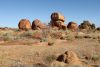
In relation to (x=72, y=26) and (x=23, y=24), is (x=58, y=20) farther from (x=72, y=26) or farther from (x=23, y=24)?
(x=23, y=24)

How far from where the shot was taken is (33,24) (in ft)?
162

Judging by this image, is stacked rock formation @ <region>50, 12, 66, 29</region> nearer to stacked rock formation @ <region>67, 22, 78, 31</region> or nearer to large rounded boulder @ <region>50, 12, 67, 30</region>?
large rounded boulder @ <region>50, 12, 67, 30</region>

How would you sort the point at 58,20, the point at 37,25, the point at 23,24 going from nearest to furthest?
1. the point at 23,24
2. the point at 37,25
3. the point at 58,20

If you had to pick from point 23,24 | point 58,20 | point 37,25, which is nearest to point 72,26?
point 58,20

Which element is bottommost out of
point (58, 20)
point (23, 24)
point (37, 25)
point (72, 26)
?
point (72, 26)

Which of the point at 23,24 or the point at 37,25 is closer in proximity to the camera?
the point at 23,24

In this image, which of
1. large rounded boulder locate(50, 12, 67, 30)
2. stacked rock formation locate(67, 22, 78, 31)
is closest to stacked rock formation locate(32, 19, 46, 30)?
large rounded boulder locate(50, 12, 67, 30)

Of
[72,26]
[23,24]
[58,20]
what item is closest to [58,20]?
[58,20]

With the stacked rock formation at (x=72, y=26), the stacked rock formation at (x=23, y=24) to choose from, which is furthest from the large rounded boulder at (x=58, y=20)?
the stacked rock formation at (x=23, y=24)

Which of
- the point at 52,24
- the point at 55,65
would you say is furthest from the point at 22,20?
the point at 55,65

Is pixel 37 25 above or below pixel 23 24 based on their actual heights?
below

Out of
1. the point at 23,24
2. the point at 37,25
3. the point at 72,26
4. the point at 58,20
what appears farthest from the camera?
the point at 72,26

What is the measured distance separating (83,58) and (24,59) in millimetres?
4258

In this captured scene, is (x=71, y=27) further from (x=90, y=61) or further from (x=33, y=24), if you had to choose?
(x=90, y=61)
